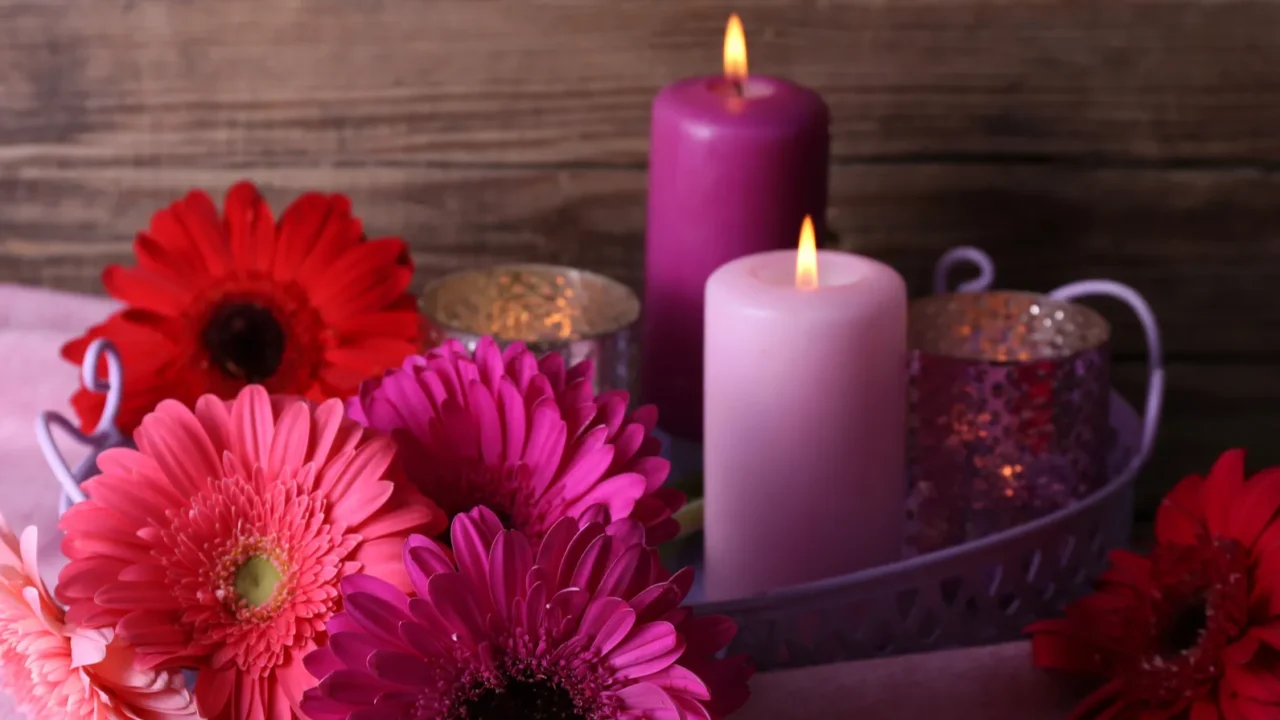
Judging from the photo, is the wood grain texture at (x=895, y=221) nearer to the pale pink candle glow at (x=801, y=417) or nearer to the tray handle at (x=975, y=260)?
the tray handle at (x=975, y=260)

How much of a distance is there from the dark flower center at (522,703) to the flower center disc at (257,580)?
0.26 ft

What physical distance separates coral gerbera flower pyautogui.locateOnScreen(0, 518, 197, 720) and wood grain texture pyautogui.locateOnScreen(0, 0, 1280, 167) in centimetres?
43

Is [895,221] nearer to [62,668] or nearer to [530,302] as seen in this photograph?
[530,302]

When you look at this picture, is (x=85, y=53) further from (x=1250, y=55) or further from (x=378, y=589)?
(x=1250, y=55)

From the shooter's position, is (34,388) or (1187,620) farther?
(34,388)

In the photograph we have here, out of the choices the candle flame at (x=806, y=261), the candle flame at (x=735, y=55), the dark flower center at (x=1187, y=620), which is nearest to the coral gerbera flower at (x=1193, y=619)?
the dark flower center at (x=1187, y=620)

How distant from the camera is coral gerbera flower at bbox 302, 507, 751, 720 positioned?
1.21 feet

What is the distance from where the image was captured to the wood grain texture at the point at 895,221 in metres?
0.79

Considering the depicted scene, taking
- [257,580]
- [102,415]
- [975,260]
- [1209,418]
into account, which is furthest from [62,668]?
[1209,418]

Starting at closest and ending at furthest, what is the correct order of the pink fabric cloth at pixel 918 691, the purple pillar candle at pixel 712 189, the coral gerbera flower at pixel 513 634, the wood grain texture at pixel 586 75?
the coral gerbera flower at pixel 513 634
the pink fabric cloth at pixel 918 691
the purple pillar candle at pixel 712 189
the wood grain texture at pixel 586 75

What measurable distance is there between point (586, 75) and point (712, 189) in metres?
0.20

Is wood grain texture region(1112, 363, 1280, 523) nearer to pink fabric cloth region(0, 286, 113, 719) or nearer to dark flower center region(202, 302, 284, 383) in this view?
dark flower center region(202, 302, 284, 383)

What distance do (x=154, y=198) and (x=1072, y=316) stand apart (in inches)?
21.3

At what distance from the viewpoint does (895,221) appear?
0.80 metres
